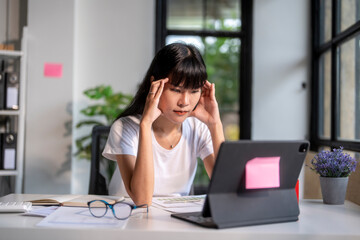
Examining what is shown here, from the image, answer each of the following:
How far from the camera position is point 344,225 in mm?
1070

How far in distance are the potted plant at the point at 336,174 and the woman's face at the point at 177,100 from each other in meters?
0.52

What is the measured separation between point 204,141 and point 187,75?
369mm

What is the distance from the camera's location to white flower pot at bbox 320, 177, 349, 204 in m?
1.43

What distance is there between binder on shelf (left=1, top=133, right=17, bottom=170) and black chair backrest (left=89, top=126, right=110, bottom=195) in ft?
4.54

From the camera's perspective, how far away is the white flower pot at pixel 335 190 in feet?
4.68

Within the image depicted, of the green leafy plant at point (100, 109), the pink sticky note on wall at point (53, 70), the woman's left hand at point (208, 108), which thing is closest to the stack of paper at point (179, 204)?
the woman's left hand at point (208, 108)

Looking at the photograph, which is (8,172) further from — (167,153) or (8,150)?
(167,153)

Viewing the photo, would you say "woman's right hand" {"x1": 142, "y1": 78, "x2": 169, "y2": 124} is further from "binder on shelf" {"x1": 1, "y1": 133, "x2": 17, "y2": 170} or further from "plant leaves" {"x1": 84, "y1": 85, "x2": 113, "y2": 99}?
"binder on shelf" {"x1": 1, "y1": 133, "x2": 17, "y2": 170}

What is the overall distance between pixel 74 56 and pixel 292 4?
6.66 ft

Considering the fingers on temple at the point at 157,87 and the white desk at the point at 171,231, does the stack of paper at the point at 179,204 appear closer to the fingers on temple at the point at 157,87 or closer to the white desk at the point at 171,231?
the white desk at the point at 171,231

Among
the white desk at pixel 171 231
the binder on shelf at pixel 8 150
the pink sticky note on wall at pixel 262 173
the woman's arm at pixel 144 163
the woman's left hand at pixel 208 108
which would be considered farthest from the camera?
the binder on shelf at pixel 8 150

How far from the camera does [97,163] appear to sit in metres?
1.89

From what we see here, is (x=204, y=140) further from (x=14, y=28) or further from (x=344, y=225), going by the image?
(x=14, y=28)

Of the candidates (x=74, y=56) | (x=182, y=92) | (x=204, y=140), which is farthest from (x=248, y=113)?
(x=182, y=92)
